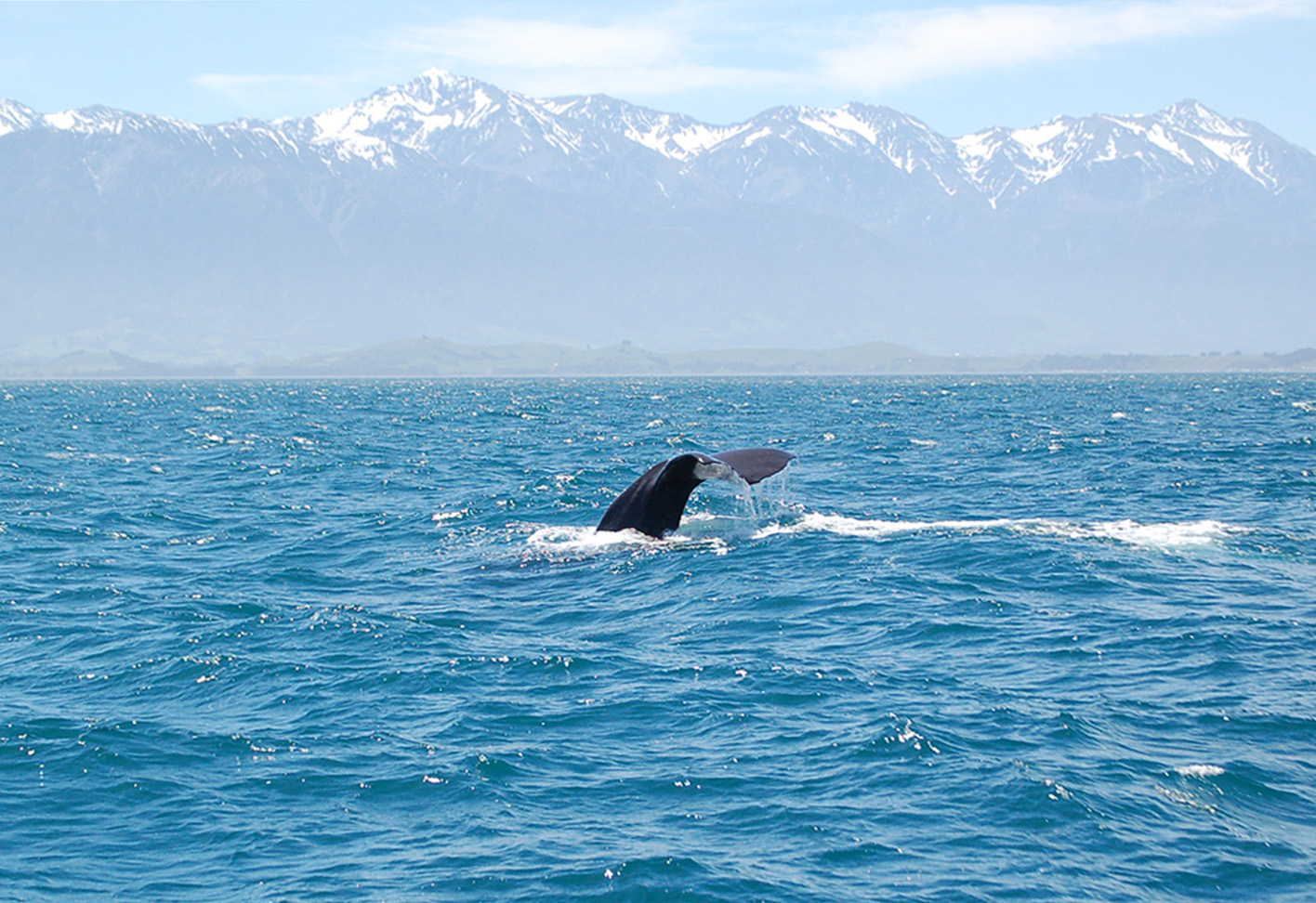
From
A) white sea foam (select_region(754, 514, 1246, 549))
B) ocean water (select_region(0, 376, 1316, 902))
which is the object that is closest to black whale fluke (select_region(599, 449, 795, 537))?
ocean water (select_region(0, 376, 1316, 902))

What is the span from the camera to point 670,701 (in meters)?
14.2

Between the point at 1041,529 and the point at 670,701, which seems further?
the point at 1041,529

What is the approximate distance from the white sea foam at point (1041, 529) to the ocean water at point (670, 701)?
0.45ft

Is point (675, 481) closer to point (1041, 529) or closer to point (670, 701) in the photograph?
point (1041, 529)

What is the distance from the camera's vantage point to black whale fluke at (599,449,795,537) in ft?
70.7

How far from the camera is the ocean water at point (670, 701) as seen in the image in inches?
406

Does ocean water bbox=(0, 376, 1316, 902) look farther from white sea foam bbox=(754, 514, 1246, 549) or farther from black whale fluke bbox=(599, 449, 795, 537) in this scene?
black whale fluke bbox=(599, 449, 795, 537)

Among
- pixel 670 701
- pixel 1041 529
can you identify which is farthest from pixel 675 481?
pixel 670 701

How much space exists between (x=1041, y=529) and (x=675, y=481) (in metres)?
7.24

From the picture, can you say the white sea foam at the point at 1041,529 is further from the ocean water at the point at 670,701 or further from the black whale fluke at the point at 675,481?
the black whale fluke at the point at 675,481

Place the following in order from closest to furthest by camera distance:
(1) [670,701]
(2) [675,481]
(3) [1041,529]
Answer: (1) [670,701]
(2) [675,481]
(3) [1041,529]

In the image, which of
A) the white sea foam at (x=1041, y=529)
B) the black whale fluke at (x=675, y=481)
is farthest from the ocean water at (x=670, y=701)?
the black whale fluke at (x=675, y=481)

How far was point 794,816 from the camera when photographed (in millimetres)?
11039

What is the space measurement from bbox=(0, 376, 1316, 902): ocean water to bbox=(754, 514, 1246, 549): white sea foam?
136mm
